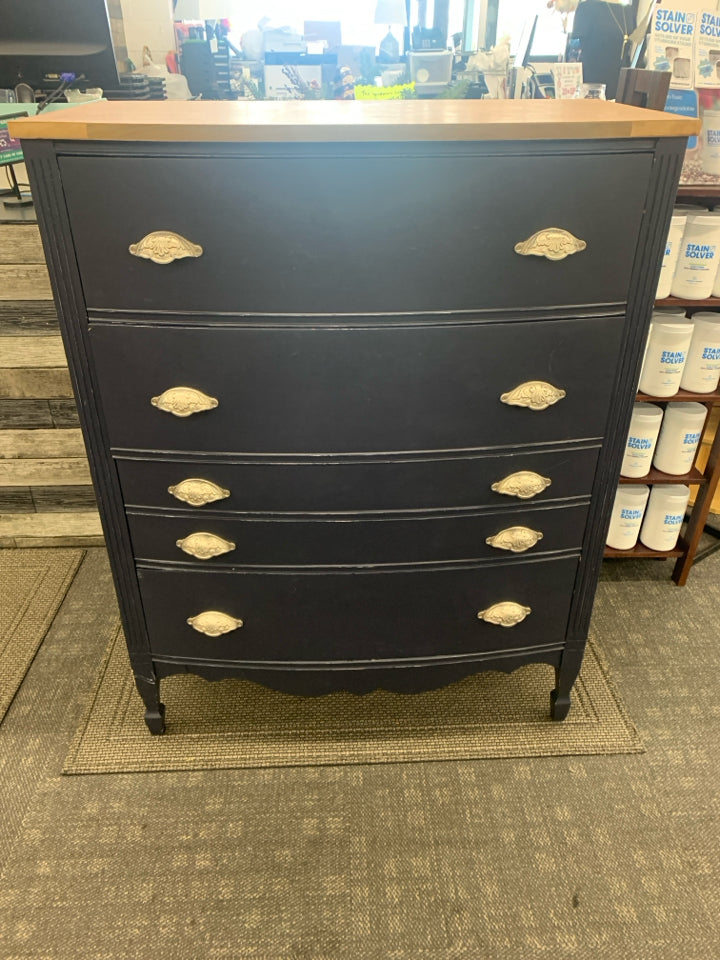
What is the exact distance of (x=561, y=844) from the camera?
1.21m

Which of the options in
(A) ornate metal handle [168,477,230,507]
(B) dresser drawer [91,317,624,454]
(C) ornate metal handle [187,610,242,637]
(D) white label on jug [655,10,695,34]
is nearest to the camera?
(B) dresser drawer [91,317,624,454]

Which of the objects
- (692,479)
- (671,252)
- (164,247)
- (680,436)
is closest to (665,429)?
(680,436)

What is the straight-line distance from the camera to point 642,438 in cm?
162

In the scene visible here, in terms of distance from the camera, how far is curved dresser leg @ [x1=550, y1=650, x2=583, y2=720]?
4.38 ft

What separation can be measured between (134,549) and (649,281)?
0.89 metres

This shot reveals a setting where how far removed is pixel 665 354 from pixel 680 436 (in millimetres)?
209

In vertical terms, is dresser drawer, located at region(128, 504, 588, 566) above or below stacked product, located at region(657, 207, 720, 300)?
below

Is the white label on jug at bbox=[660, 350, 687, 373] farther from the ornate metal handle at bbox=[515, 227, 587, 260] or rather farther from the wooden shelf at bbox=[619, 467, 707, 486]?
the ornate metal handle at bbox=[515, 227, 587, 260]

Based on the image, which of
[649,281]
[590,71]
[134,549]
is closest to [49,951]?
[134,549]

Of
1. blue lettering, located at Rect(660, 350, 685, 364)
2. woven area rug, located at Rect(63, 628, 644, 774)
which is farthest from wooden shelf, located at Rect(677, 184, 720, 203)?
woven area rug, located at Rect(63, 628, 644, 774)

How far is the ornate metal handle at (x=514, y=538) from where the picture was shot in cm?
116

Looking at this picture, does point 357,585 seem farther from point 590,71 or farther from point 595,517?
point 590,71

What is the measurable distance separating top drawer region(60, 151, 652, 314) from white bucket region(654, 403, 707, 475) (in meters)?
0.75

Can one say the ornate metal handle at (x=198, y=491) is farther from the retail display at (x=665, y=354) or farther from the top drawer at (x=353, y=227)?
the retail display at (x=665, y=354)
